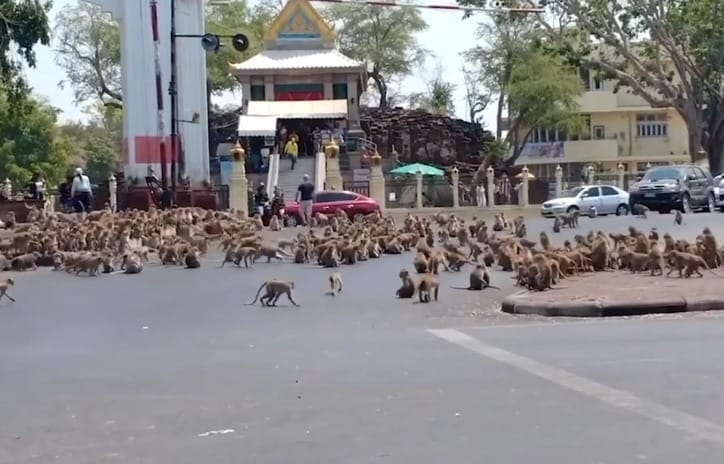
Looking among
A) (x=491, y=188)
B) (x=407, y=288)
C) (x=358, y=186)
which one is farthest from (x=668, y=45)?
(x=407, y=288)

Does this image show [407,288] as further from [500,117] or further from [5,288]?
[500,117]

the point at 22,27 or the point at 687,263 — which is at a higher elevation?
the point at 22,27

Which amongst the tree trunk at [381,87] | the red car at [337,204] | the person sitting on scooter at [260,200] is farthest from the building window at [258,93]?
the tree trunk at [381,87]

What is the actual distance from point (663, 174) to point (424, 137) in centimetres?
2586

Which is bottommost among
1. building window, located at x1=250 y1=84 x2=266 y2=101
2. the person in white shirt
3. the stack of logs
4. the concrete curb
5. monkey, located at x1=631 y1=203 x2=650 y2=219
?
the concrete curb

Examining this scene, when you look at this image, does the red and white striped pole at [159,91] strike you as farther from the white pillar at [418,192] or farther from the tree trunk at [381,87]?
the tree trunk at [381,87]

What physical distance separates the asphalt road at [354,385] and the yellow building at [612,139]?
6759 cm

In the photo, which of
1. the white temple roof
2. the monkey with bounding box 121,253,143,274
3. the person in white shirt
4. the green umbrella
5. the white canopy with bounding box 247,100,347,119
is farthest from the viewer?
the white temple roof

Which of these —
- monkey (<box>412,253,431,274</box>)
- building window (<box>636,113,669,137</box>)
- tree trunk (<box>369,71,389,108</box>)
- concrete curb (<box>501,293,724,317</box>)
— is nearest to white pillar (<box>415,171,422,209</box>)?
tree trunk (<box>369,71,389,108</box>)

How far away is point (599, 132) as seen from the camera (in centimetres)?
8575

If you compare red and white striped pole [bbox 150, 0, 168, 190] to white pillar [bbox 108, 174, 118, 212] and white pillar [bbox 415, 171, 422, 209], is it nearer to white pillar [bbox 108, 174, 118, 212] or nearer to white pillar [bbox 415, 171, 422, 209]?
white pillar [bbox 108, 174, 118, 212]

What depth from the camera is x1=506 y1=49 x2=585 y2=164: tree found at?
249ft

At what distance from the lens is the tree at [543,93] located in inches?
2985

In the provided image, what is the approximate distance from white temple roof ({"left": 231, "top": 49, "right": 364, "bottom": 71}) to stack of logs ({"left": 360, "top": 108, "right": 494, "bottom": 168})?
17.6 ft
